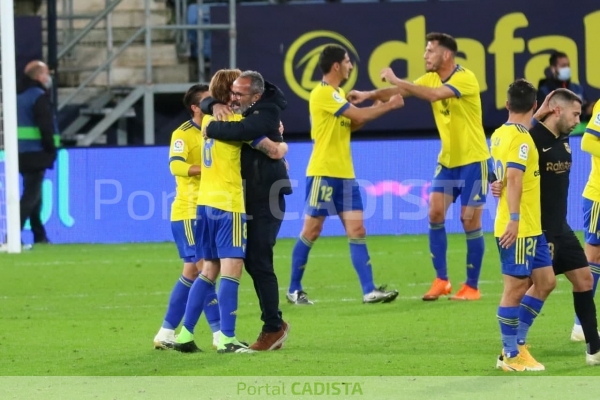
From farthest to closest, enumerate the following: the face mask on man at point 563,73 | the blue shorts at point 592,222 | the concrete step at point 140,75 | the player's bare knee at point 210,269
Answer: the concrete step at point 140,75 → the face mask on man at point 563,73 → the blue shorts at point 592,222 → the player's bare knee at point 210,269

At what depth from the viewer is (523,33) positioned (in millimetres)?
18359

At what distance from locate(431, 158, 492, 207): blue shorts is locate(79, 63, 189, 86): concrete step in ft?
31.1

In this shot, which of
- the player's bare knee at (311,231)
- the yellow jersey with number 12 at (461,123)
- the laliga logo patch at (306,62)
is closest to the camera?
the yellow jersey with number 12 at (461,123)

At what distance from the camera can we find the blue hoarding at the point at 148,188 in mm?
16688

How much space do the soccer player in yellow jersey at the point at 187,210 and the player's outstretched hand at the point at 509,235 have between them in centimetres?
220

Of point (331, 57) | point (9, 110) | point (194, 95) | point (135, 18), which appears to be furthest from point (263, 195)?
Answer: point (135, 18)

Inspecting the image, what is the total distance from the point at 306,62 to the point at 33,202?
4.50 meters

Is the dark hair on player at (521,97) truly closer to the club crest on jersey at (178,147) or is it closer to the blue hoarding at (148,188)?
Result: the club crest on jersey at (178,147)

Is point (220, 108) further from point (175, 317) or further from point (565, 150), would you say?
point (565, 150)

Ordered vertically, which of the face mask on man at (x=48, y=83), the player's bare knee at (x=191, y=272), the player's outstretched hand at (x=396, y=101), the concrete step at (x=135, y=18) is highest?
the concrete step at (x=135, y=18)

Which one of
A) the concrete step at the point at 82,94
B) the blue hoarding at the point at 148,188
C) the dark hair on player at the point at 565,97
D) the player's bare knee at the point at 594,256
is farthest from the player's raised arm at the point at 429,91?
the concrete step at the point at 82,94

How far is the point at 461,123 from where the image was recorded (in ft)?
36.6

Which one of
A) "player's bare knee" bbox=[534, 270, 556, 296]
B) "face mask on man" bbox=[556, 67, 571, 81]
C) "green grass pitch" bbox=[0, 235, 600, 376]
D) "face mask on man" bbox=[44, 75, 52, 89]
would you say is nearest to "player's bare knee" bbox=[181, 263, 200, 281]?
"green grass pitch" bbox=[0, 235, 600, 376]

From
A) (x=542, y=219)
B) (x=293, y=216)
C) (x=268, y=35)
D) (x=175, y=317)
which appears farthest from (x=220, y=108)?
(x=268, y=35)
